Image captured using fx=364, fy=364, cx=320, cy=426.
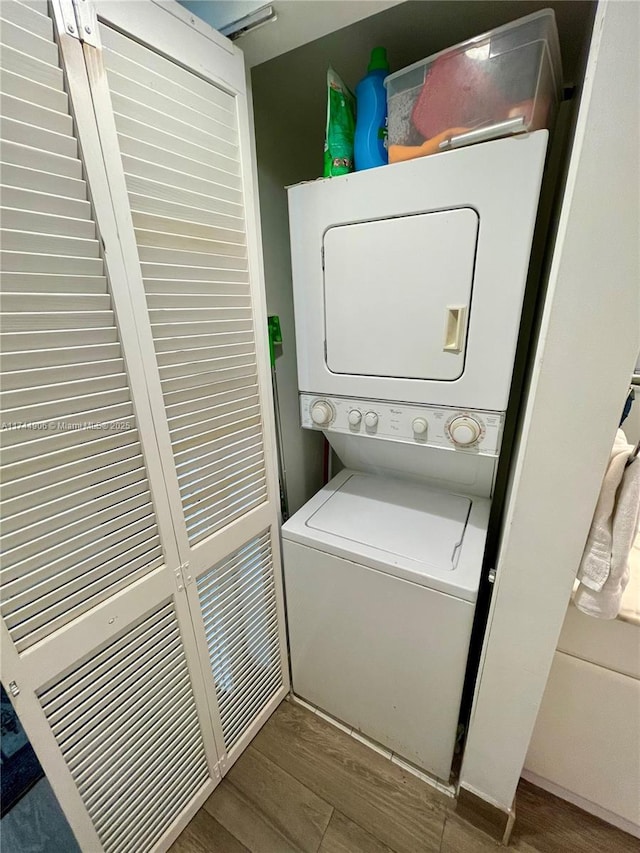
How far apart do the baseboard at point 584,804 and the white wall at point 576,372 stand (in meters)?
0.58

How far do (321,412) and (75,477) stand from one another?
0.81 m

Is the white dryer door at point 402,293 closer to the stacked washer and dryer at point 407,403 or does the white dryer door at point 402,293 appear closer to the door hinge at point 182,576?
the stacked washer and dryer at point 407,403

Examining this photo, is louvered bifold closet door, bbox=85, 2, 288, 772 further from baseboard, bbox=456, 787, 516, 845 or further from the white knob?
baseboard, bbox=456, 787, 516, 845

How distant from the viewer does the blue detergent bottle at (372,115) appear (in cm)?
108

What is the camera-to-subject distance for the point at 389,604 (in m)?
1.23

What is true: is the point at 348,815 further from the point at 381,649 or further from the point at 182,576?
the point at 182,576

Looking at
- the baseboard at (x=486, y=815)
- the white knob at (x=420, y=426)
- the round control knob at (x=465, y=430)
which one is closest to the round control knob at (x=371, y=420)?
the white knob at (x=420, y=426)

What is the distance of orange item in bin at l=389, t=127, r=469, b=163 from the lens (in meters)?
0.99

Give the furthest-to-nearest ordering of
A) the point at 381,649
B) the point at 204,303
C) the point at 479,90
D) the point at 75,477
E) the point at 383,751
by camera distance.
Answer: the point at 383,751, the point at 381,649, the point at 204,303, the point at 479,90, the point at 75,477

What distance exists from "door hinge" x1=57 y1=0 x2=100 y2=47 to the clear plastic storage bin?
→ 0.75 m

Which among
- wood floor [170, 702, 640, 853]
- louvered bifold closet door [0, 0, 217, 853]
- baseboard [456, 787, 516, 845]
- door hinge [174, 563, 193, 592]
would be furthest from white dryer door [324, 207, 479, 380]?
wood floor [170, 702, 640, 853]

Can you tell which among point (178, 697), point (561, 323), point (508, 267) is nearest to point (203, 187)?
point (508, 267)

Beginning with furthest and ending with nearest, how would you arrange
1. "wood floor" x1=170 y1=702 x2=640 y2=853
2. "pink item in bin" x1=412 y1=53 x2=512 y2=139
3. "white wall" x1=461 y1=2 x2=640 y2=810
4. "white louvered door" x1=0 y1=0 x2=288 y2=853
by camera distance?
"wood floor" x1=170 y1=702 x2=640 y2=853 → "pink item in bin" x1=412 y1=53 x2=512 y2=139 → "white louvered door" x1=0 y1=0 x2=288 y2=853 → "white wall" x1=461 y1=2 x2=640 y2=810

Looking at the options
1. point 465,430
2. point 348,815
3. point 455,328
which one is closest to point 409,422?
point 465,430
